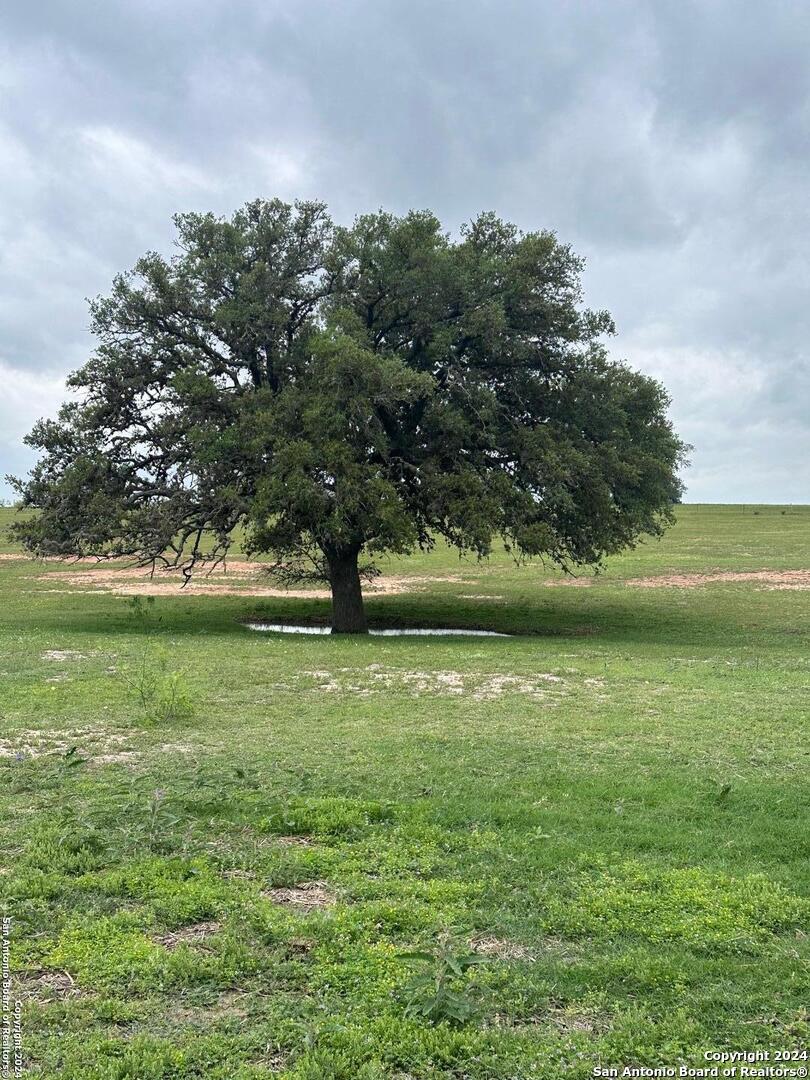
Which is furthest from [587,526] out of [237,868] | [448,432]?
[237,868]

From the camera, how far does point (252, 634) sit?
78.5ft

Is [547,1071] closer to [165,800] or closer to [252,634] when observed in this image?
[165,800]

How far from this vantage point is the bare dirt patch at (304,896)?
579cm

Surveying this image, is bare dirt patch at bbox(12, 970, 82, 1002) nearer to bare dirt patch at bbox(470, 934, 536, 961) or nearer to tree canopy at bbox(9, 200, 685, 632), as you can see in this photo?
bare dirt patch at bbox(470, 934, 536, 961)

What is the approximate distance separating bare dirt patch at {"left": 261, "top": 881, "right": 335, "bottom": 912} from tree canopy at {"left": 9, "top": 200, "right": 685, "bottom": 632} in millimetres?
15404

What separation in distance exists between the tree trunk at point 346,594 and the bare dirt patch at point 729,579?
1786cm

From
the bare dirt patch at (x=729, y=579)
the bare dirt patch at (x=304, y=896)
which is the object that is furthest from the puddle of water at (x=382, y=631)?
the bare dirt patch at (x=304, y=896)

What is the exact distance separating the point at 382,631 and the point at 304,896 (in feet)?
67.4

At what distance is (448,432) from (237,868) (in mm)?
18129

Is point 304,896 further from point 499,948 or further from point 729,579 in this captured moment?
point 729,579

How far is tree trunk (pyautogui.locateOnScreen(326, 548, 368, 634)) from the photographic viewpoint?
25.4 metres

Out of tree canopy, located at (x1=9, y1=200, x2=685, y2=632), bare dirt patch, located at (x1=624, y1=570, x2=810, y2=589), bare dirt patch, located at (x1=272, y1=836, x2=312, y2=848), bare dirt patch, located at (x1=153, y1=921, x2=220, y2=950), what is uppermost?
tree canopy, located at (x1=9, y1=200, x2=685, y2=632)

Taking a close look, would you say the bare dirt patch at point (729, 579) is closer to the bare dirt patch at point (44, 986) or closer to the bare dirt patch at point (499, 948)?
the bare dirt patch at point (499, 948)

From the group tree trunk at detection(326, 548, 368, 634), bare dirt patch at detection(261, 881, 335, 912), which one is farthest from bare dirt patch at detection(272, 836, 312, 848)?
tree trunk at detection(326, 548, 368, 634)
